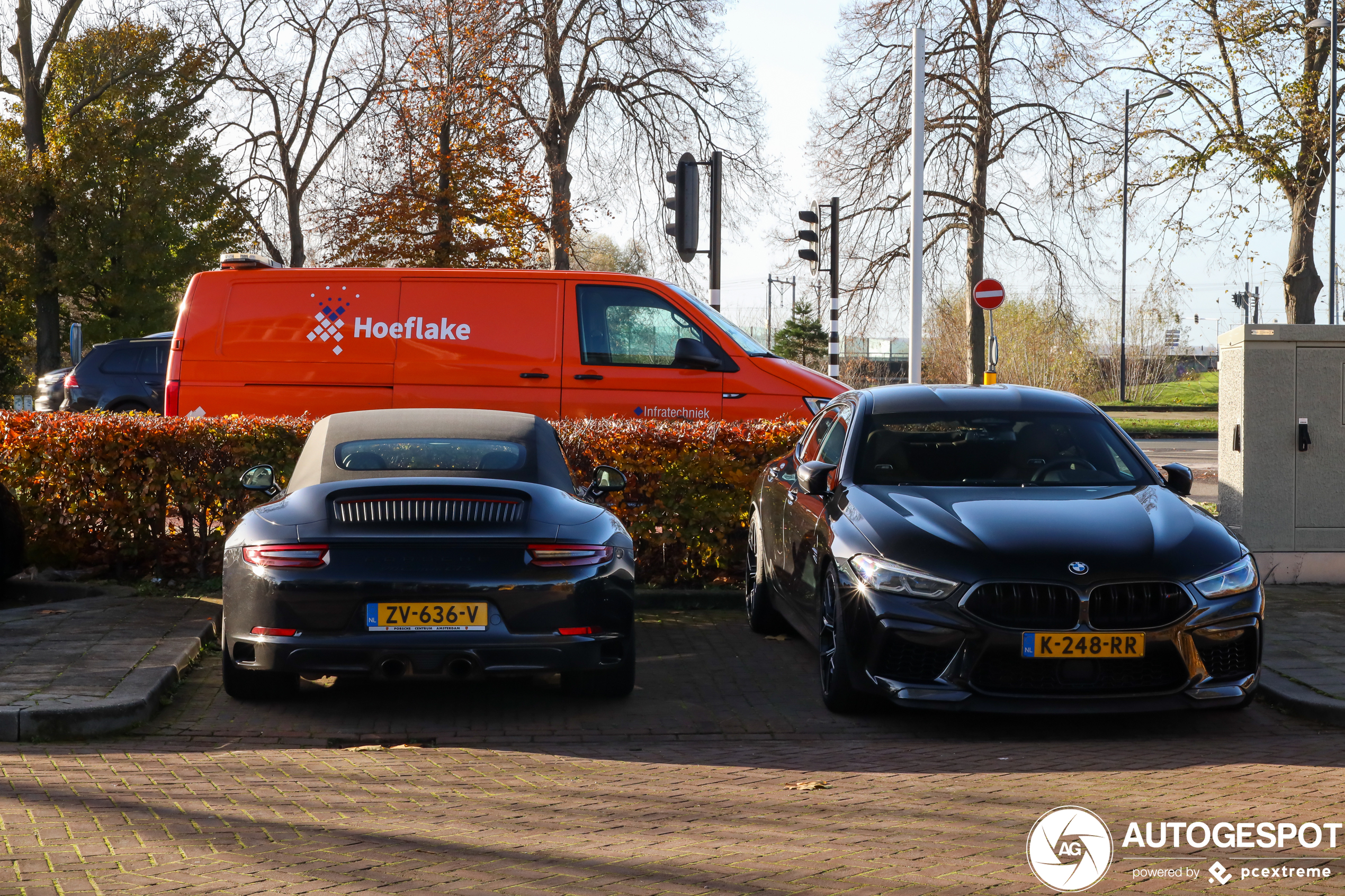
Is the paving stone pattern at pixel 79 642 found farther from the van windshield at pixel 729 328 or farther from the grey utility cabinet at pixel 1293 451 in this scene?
the grey utility cabinet at pixel 1293 451

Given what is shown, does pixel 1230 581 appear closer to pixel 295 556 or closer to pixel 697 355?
pixel 295 556

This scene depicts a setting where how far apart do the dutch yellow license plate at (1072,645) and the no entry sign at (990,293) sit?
18683mm

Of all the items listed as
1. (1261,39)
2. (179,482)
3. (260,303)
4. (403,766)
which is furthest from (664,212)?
(403,766)

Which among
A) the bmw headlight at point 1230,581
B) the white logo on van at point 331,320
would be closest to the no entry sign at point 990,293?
the white logo on van at point 331,320

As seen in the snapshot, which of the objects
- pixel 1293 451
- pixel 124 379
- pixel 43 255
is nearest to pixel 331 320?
pixel 1293 451

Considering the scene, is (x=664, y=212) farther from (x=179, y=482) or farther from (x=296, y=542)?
(x=296, y=542)

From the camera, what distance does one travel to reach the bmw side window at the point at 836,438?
7312mm

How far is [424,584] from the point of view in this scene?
225 inches

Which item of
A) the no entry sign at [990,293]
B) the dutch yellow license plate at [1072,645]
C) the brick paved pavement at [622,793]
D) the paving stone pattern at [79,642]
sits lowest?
the brick paved pavement at [622,793]

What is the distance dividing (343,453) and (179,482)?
3.06 m

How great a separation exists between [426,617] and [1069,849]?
2816 mm

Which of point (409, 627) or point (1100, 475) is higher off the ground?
point (1100, 475)

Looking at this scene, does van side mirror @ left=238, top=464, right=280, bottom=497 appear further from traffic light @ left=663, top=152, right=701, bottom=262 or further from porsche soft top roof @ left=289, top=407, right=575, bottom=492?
traffic light @ left=663, top=152, right=701, bottom=262

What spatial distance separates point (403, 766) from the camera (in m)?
5.26
